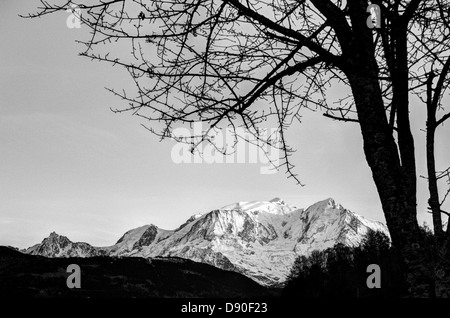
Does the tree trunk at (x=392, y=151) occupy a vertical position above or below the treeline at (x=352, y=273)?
above

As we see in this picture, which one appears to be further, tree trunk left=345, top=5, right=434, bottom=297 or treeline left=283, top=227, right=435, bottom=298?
treeline left=283, top=227, right=435, bottom=298

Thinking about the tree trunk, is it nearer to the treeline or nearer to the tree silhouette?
the treeline

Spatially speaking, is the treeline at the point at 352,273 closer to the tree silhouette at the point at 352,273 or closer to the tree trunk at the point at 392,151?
the tree silhouette at the point at 352,273

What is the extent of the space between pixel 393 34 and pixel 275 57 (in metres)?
1.31

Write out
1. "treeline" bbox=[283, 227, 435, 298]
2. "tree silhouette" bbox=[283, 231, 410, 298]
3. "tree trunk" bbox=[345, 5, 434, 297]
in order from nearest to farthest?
1. "tree trunk" bbox=[345, 5, 434, 297]
2. "treeline" bbox=[283, 227, 435, 298]
3. "tree silhouette" bbox=[283, 231, 410, 298]

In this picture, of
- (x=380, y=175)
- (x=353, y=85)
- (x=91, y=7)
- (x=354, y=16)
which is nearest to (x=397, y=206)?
(x=380, y=175)

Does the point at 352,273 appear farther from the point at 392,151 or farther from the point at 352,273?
the point at 392,151

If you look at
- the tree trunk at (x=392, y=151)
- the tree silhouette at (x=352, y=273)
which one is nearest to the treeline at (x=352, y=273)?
the tree silhouette at (x=352, y=273)

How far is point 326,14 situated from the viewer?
5.27 metres

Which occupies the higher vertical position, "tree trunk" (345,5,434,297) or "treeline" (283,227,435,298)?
"tree trunk" (345,5,434,297)

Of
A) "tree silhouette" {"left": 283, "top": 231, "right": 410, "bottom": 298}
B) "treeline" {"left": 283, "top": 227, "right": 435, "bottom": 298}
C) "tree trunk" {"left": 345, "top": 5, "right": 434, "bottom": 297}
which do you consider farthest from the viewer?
"tree silhouette" {"left": 283, "top": 231, "right": 410, "bottom": 298}

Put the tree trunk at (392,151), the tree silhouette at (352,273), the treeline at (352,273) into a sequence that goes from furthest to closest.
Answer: the tree silhouette at (352,273) < the treeline at (352,273) < the tree trunk at (392,151)

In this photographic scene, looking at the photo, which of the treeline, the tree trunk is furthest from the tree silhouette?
the tree trunk
